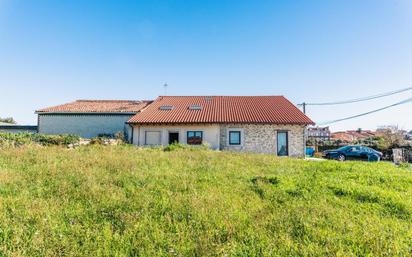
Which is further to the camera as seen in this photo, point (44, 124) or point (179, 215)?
point (44, 124)

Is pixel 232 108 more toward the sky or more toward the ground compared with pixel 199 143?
more toward the sky

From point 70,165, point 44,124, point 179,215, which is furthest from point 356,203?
point 44,124

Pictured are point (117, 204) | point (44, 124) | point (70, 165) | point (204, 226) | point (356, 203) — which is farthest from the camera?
point (44, 124)

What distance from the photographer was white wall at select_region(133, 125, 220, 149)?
20.0m

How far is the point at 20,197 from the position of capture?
5.14m

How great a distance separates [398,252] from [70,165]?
27.0ft

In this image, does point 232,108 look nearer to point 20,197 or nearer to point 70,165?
point 70,165

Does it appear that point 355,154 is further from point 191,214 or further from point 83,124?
point 83,124

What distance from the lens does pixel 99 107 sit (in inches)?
947

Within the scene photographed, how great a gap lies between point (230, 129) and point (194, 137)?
2.93m

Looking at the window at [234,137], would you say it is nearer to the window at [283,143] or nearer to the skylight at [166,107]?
the window at [283,143]

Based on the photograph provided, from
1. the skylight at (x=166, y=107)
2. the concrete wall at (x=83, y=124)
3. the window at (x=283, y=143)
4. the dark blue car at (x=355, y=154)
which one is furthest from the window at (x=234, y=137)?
the concrete wall at (x=83, y=124)

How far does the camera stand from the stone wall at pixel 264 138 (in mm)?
19562

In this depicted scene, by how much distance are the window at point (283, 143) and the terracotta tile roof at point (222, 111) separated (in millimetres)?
1094
